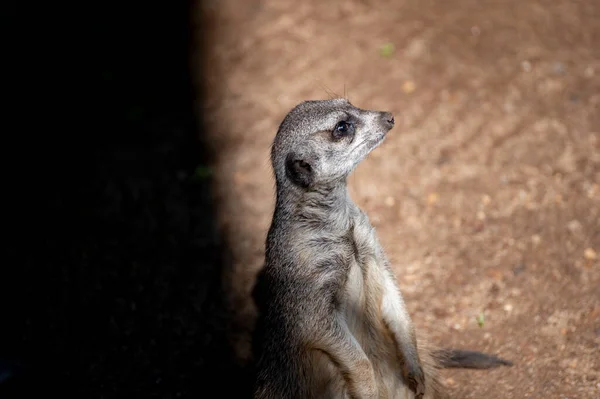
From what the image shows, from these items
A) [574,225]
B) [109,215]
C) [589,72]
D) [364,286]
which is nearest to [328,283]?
[364,286]

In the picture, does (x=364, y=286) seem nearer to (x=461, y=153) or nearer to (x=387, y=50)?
(x=461, y=153)

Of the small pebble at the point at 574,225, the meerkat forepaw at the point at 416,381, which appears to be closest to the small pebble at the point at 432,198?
the small pebble at the point at 574,225

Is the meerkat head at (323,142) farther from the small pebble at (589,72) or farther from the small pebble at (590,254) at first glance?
the small pebble at (589,72)

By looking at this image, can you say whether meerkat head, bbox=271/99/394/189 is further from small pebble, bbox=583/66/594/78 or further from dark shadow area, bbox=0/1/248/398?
small pebble, bbox=583/66/594/78

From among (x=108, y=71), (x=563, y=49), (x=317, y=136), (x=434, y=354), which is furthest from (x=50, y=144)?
(x=563, y=49)

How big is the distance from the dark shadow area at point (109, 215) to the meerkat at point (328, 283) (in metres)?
0.81

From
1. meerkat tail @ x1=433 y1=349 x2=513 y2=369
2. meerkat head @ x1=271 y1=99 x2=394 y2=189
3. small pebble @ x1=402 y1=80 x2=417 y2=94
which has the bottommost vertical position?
meerkat tail @ x1=433 y1=349 x2=513 y2=369

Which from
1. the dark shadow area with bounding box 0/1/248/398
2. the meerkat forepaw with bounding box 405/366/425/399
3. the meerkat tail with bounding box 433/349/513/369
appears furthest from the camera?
the dark shadow area with bounding box 0/1/248/398

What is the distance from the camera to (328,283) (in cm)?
263

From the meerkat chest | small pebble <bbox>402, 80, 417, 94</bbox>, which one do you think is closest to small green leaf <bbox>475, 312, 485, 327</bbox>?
the meerkat chest

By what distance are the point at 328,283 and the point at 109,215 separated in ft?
6.95

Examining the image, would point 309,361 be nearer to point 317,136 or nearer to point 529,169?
point 317,136

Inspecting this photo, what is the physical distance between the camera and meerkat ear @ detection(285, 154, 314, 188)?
268cm

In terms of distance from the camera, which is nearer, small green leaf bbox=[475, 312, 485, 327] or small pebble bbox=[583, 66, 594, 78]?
small green leaf bbox=[475, 312, 485, 327]
